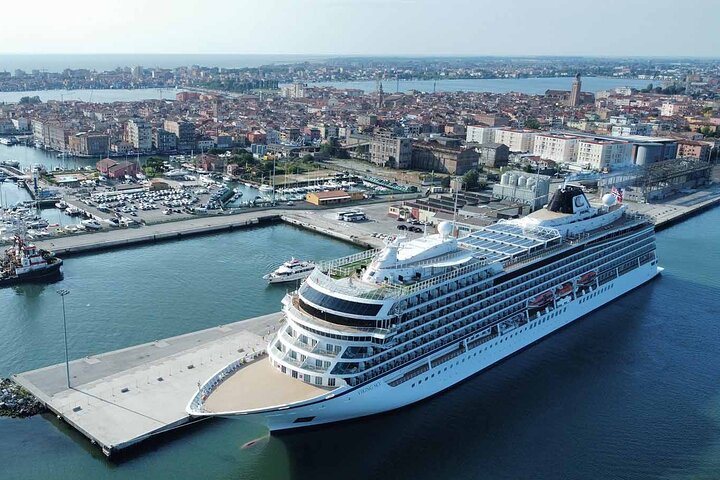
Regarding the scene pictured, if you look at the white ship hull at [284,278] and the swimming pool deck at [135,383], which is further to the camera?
the white ship hull at [284,278]

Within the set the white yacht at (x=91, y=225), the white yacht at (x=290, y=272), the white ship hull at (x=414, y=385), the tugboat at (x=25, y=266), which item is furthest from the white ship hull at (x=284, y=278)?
the white yacht at (x=91, y=225)

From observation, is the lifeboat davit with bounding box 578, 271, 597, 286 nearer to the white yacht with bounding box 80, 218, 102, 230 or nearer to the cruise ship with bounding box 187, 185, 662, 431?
the cruise ship with bounding box 187, 185, 662, 431

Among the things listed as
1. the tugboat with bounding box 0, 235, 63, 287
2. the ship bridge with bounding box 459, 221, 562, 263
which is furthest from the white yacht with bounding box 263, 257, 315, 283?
the tugboat with bounding box 0, 235, 63, 287

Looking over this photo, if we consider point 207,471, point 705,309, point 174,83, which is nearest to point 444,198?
point 705,309

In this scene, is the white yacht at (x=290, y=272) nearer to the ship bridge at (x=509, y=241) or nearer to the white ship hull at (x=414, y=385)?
the ship bridge at (x=509, y=241)

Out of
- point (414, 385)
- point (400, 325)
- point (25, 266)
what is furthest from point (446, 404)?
point (25, 266)
